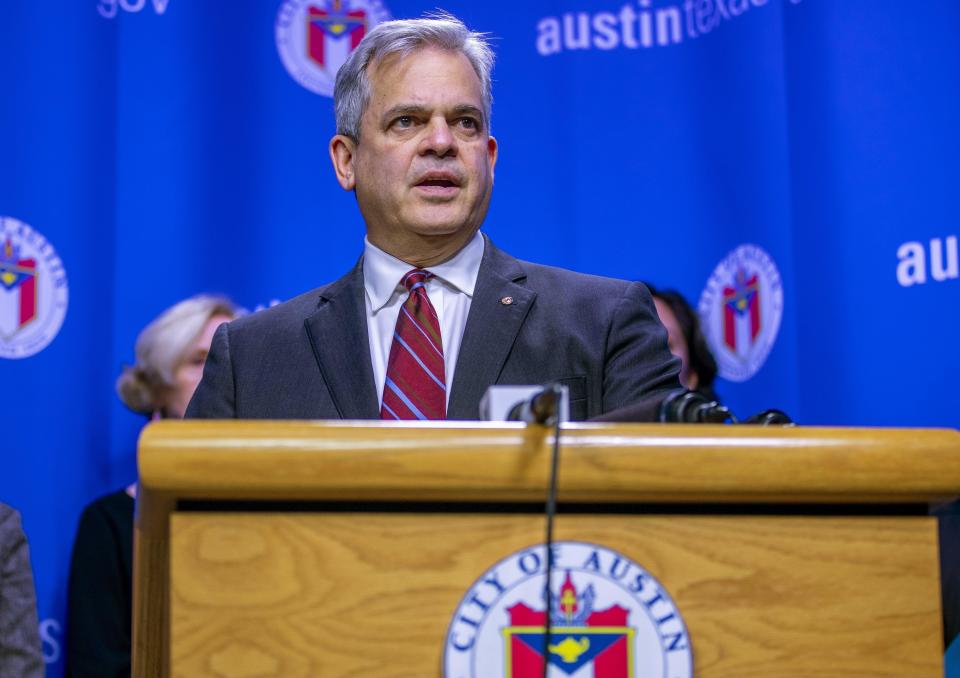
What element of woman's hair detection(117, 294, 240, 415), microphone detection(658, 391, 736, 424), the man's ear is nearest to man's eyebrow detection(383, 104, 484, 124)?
the man's ear

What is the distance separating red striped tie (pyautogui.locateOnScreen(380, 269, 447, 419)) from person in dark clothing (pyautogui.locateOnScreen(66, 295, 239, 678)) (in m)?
1.24

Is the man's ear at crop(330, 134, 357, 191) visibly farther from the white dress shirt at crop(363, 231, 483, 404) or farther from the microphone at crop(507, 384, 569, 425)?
the microphone at crop(507, 384, 569, 425)

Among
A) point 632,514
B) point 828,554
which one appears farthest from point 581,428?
point 828,554

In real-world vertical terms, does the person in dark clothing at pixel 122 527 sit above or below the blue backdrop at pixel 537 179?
below

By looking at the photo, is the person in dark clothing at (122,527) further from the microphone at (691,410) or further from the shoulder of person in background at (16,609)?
the microphone at (691,410)

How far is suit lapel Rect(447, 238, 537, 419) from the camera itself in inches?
62.7

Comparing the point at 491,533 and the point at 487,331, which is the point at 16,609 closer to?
the point at 487,331

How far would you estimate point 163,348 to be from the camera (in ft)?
9.08

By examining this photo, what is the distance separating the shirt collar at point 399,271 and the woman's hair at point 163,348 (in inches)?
42.6

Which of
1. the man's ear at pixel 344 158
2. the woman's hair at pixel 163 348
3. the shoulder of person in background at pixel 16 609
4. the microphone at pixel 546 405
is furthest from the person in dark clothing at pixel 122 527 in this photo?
the microphone at pixel 546 405

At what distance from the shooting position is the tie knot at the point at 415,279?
1.73 m

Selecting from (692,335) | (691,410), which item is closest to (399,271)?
(691,410)

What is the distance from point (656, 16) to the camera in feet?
9.69

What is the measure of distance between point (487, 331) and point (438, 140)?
0.31 meters
